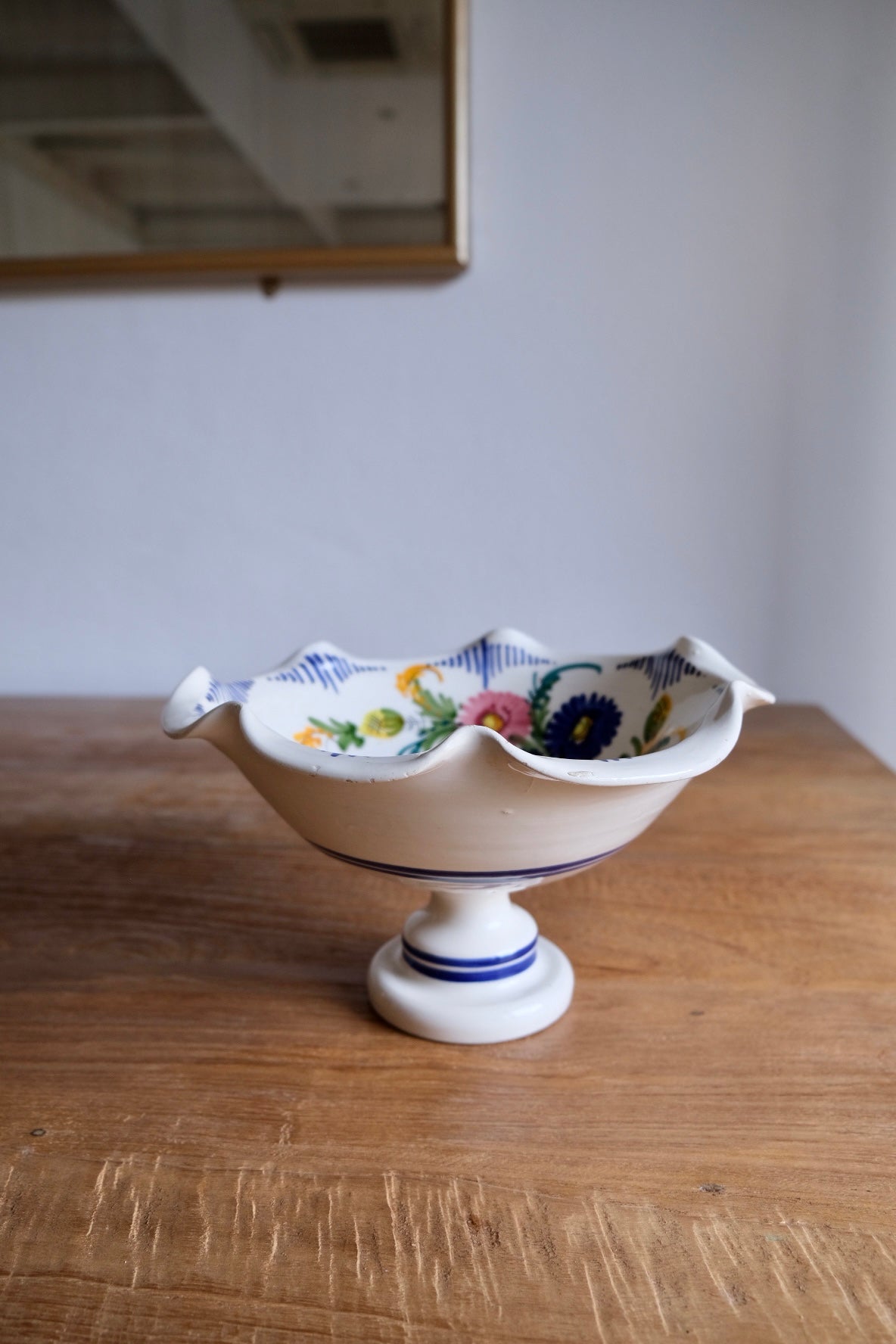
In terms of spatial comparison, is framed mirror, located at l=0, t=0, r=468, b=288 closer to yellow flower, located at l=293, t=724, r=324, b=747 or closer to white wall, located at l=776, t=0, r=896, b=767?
white wall, located at l=776, t=0, r=896, b=767

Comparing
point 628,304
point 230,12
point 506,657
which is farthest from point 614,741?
point 230,12

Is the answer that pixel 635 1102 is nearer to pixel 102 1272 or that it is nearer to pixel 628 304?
pixel 102 1272

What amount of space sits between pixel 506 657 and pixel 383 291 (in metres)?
0.58

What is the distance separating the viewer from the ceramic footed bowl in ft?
1.37

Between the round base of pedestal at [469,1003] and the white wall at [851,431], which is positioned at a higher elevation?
the white wall at [851,431]

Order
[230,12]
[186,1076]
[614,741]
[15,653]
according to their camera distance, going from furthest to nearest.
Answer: [15,653] < [230,12] < [614,741] < [186,1076]

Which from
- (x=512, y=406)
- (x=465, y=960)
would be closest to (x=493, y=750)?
(x=465, y=960)

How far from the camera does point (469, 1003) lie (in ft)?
1.65

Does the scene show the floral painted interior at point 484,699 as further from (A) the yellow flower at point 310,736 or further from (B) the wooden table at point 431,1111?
(B) the wooden table at point 431,1111

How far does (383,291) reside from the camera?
3.55 feet

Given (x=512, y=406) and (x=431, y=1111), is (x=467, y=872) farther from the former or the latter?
(x=512, y=406)

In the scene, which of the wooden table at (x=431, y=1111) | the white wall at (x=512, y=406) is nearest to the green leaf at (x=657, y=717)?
the wooden table at (x=431, y=1111)

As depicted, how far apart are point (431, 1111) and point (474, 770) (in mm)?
160

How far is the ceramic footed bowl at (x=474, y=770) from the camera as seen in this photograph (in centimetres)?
42
